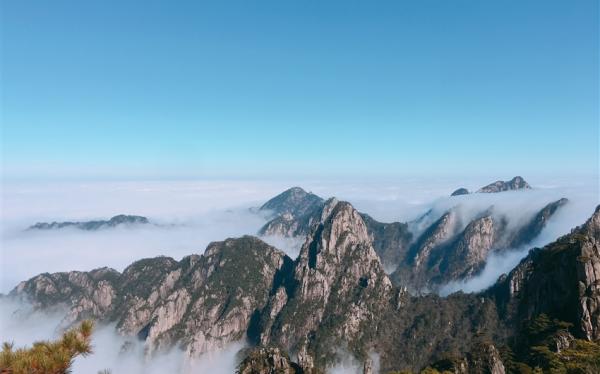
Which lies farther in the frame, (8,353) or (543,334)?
(543,334)

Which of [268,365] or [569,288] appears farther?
[268,365]

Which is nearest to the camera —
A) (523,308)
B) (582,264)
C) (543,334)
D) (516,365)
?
(516,365)

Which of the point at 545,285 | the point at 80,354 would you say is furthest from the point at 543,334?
the point at 80,354

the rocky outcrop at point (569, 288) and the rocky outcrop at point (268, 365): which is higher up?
the rocky outcrop at point (569, 288)

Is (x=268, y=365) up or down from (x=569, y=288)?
down

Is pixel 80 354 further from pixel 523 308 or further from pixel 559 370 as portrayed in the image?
pixel 523 308

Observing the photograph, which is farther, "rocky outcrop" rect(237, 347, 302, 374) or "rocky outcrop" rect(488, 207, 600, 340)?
"rocky outcrop" rect(237, 347, 302, 374)

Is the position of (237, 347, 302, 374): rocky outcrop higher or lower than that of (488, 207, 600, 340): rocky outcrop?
lower

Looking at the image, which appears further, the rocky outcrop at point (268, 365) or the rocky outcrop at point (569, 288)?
the rocky outcrop at point (268, 365)

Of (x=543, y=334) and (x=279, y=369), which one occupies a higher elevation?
(x=543, y=334)

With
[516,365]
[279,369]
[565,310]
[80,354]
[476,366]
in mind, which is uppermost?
[80,354]

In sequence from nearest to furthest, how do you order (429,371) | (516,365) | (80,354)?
(80,354) → (429,371) → (516,365)
